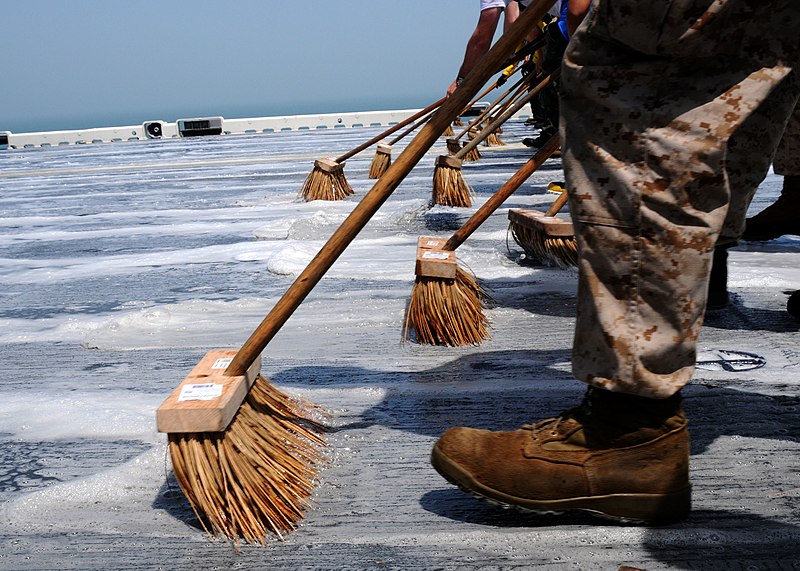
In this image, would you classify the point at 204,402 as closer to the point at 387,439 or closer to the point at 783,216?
the point at 387,439

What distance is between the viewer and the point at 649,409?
4.54 ft

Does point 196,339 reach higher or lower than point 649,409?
lower

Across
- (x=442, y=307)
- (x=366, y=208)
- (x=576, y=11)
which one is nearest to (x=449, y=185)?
(x=576, y=11)

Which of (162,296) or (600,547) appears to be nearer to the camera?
(600,547)

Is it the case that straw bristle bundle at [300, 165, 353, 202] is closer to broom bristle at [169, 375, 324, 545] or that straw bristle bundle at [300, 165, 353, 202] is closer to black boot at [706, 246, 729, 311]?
black boot at [706, 246, 729, 311]

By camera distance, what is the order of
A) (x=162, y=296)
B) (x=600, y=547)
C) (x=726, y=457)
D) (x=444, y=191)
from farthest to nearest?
1. (x=444, y=191)
2. (x=162, y=296)
3. (x=726, y=457)
4. (x=600, y=547)

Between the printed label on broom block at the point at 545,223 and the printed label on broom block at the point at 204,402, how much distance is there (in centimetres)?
179

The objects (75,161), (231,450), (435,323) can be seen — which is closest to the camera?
(231,450)

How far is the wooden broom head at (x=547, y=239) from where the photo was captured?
10.7 feet

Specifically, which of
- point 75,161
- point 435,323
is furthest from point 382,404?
point 75,161

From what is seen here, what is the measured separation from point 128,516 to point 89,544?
0.10 metres

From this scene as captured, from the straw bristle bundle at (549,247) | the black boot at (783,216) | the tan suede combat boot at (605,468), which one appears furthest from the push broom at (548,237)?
the tan suede combat boot at (605,468)

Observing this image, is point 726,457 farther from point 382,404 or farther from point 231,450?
point 231,450

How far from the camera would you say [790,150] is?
294 centimetres
